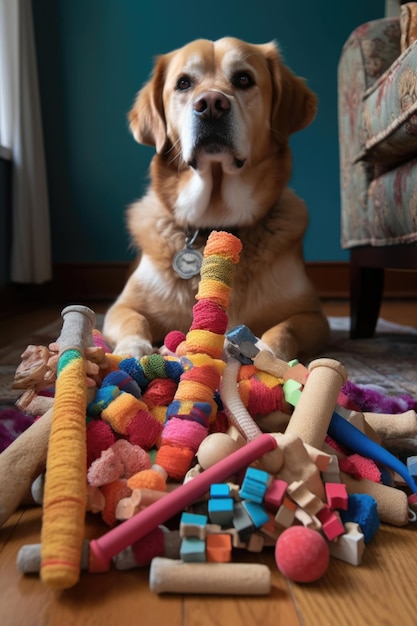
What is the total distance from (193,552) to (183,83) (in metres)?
1.44

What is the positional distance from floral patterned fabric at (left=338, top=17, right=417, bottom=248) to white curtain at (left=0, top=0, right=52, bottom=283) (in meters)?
1.67

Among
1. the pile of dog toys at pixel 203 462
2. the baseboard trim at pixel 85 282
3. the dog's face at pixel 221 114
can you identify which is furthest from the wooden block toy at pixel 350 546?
the baseboard trim at pixel 85 282

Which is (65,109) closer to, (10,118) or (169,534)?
(10,118)

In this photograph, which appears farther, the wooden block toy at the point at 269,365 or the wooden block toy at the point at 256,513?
the wooden block toy at the point at 269,365

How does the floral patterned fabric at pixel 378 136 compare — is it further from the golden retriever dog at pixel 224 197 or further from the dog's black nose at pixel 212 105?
the dog's black nose at pixel 212 105

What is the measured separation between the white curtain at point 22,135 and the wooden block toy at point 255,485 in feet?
8.11

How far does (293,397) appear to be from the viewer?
0.76 m

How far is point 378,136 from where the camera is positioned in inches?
→ 61.2

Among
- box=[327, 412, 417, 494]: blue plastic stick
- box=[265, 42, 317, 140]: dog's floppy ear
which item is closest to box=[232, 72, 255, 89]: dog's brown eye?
box=[265, 42, 317, 140]: dog's floppy ear

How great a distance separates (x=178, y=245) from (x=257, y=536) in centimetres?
112

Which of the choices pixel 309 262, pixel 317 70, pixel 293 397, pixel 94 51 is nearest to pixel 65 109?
pixel 94 51

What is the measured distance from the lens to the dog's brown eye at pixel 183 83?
161 cm

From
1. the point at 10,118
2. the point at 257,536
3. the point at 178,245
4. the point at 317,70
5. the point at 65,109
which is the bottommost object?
the point at 257,536

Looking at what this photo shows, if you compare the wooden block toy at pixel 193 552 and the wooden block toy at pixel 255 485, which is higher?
the wooden block toy at pixel 255 485
